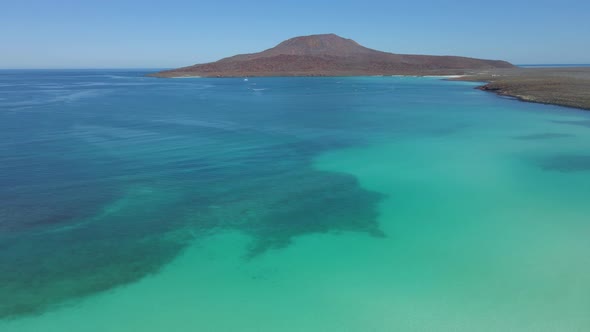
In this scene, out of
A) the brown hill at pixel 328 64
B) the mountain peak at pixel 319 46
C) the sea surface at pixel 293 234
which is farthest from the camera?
the mountain peak at pixel 319 46

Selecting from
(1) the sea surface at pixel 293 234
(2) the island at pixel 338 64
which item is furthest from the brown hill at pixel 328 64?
(1) the sea surface at pixel 293 234

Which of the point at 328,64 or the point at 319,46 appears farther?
the point at 319,46

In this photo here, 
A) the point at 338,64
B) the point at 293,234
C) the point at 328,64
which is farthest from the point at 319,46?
the point at 293,234

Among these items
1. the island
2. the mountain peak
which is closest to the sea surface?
the island

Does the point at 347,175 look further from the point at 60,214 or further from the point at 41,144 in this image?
→ the point at 41,144

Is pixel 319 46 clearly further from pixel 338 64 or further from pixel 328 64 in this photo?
pixel 328 64

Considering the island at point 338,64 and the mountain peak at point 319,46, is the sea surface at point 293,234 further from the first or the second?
the mountain peak at point 319,46

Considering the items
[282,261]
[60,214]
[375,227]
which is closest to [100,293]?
[282,261]
